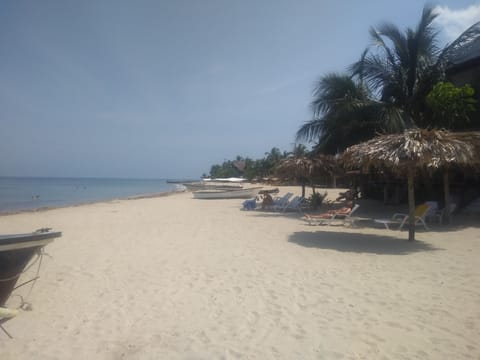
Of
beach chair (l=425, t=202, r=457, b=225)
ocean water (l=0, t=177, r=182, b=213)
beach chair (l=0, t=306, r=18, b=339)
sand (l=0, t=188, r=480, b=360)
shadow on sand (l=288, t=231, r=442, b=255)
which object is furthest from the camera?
ocean water (l=0, t=177, r=182, b=213)

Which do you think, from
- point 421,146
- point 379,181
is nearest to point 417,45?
point 379,181

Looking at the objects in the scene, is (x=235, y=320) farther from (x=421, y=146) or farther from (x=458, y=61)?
(x=458, y=61)

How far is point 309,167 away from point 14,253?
11.0m

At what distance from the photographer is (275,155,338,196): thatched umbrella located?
41.7 ft

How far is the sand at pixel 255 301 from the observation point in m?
2.59

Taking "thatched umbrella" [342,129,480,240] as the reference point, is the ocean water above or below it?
below

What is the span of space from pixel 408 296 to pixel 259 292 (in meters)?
1.80

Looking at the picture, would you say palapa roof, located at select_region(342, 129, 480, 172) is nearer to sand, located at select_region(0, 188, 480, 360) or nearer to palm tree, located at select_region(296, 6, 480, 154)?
sand, located at select_region(0, 188, 480, 360)

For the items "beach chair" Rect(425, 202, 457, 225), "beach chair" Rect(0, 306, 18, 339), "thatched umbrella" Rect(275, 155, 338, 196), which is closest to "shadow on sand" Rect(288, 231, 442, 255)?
"beach chair" Rect(425, 202, 457, 225)

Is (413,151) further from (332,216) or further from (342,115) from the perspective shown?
(342,115)

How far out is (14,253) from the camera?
320cm

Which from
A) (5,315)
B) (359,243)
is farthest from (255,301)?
(359,243)

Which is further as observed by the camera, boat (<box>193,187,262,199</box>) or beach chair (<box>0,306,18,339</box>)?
boat (<box>193,187,262,199</box>)

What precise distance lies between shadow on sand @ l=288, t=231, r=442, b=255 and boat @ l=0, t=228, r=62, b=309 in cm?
474
